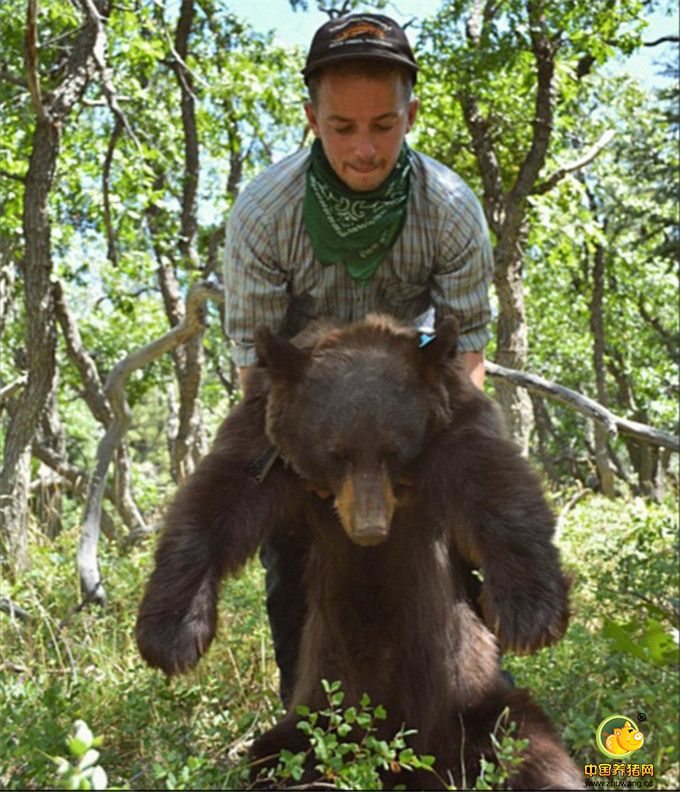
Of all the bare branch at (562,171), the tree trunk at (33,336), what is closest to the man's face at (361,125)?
the tree trunk at (33,336)

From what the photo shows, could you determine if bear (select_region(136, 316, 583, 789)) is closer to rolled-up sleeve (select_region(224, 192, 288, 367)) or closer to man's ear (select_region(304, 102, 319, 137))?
rolled-up sleeve (select_region(224, 192, 288, 367))

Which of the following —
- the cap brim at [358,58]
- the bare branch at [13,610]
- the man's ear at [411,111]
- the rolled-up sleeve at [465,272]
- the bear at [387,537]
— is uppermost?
the cap brim at [358,58]

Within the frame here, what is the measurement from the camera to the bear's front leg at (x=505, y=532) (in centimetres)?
329

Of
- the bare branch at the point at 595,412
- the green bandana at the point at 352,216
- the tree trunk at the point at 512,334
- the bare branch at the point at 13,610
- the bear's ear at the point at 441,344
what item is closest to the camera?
the bear's ear at the point at 441,344

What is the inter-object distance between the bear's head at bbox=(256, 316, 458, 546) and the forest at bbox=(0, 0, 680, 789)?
89 centimetres

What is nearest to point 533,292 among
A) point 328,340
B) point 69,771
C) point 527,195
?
point 527,195

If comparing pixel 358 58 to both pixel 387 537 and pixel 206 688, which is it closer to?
pixel 387 537

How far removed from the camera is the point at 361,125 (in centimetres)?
385

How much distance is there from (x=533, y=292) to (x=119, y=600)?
24.5m

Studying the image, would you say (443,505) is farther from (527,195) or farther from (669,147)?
(669,147)

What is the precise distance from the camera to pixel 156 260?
48.1 ft

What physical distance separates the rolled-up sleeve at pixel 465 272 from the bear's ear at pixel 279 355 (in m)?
0.86

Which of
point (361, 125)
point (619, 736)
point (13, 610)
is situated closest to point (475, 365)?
point (361, 125)

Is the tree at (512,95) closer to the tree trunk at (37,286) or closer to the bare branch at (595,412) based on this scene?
the tree trunk at (37,286)
